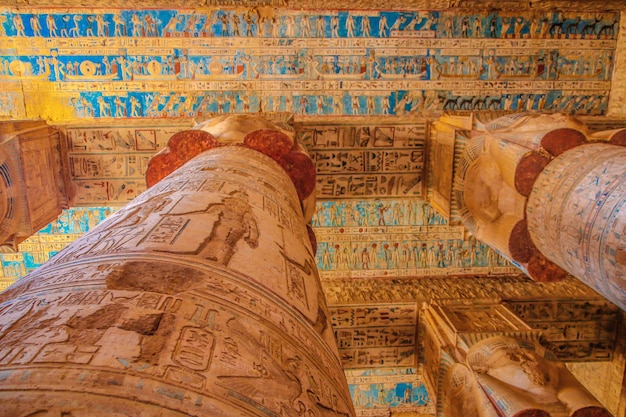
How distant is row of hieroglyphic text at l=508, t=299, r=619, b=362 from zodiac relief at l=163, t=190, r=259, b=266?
524cm

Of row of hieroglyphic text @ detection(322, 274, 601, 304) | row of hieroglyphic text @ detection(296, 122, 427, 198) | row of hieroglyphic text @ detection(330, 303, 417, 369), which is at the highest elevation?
row of hieroglyphic text @ detection(296, 122, 427, 198)

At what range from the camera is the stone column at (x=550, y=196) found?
3.01 meters

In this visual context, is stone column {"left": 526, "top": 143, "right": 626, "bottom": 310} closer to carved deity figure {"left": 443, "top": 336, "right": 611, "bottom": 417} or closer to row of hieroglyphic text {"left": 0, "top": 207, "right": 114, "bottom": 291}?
carved deity figure {"left": 443, "top": 336, "right": 611, "bottom": 417}

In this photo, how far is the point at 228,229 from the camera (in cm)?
202

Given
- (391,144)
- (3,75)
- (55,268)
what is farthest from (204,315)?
(3,75)

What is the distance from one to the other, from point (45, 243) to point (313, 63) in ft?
16.2

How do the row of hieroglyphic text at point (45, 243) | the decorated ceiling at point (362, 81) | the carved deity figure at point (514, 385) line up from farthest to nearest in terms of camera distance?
the row of hieroglyphic text at point (45, 243) → the decorated ceiling at point (362, 81) → the carved deity figure at point (514, 385)

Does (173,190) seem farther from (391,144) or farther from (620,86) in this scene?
(620,86)

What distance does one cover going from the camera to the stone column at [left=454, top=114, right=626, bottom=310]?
118 inches

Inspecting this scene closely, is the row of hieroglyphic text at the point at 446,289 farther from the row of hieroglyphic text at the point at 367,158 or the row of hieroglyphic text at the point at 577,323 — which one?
the row of hieroglyphic text at the point at 367,158

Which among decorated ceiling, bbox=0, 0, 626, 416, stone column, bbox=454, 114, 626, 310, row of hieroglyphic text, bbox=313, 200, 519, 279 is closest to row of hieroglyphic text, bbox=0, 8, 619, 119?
decorated ceiling, bbox=0, 0, 626, 416

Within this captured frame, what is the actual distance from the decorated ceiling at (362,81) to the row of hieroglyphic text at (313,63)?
0.07 ft

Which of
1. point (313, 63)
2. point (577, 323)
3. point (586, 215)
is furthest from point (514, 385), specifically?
point (313, 63)

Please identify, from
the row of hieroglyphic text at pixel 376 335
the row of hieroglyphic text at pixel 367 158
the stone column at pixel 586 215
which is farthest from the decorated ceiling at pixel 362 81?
the stone column at pixel 586 215
